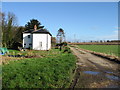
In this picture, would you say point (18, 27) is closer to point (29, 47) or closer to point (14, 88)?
point (29, 47)

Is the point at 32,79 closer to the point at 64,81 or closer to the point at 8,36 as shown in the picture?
the point at 64,81

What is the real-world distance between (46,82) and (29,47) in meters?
30.2

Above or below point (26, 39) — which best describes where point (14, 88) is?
below

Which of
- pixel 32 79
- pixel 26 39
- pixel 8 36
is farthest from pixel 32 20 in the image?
pixel 32 79

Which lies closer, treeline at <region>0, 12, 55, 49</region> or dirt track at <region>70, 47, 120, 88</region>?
dirt track at <region>70, 47, 120, 88</region>

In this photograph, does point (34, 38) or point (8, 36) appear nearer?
point (34, 38)

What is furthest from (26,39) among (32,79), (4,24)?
(32,79)

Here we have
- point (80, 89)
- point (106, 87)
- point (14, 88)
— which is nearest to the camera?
point (14, 88)

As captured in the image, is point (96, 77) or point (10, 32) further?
point (10, 32)

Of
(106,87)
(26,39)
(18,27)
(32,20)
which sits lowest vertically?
(106,87)

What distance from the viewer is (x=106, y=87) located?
663cm

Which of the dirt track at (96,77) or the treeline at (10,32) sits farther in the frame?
the treeline at (10,32)

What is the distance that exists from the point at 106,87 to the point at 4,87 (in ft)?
15.4

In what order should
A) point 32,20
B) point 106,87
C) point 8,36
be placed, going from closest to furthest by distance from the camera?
point 106,87, point 8,36, point 32,20
